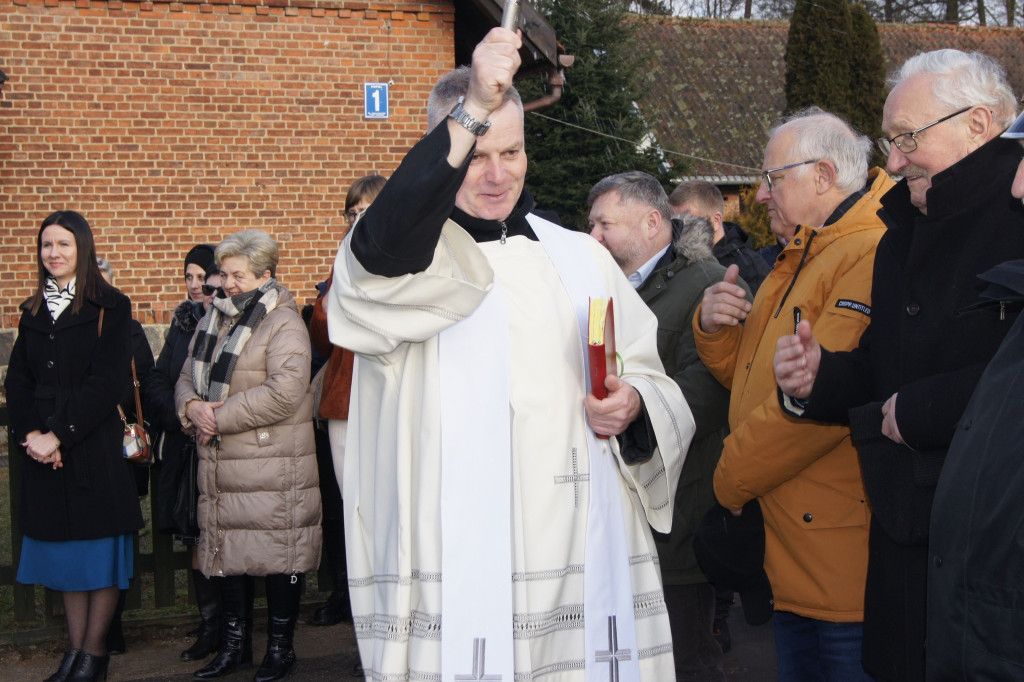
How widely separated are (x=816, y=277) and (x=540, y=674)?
142 cm

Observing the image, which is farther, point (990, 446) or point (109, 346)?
point (109, 346)

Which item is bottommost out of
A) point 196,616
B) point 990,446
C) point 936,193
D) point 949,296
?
point 196,616

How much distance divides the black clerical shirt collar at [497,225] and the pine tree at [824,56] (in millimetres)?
16410

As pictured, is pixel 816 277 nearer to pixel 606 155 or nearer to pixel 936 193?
pixel 936 193

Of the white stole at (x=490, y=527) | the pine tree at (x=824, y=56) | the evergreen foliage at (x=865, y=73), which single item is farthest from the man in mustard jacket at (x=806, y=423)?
the evergreen foliage at (x=865, y=73)

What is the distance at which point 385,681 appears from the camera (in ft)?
7.43

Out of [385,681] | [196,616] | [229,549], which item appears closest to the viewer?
[385,681]

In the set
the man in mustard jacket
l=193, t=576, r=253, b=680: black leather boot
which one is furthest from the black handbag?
the man in mustard jacket

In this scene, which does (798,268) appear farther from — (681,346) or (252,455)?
(252,455)

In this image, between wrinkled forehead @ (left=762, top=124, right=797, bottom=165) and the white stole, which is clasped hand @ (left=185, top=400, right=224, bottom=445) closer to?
the white stole

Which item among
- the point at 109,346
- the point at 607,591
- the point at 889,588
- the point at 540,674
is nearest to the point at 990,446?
the point at 889,588

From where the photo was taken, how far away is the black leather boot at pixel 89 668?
15.8 ft

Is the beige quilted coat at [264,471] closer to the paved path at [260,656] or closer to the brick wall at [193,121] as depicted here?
the paved path at [260,656]

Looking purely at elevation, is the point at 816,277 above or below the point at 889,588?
above
